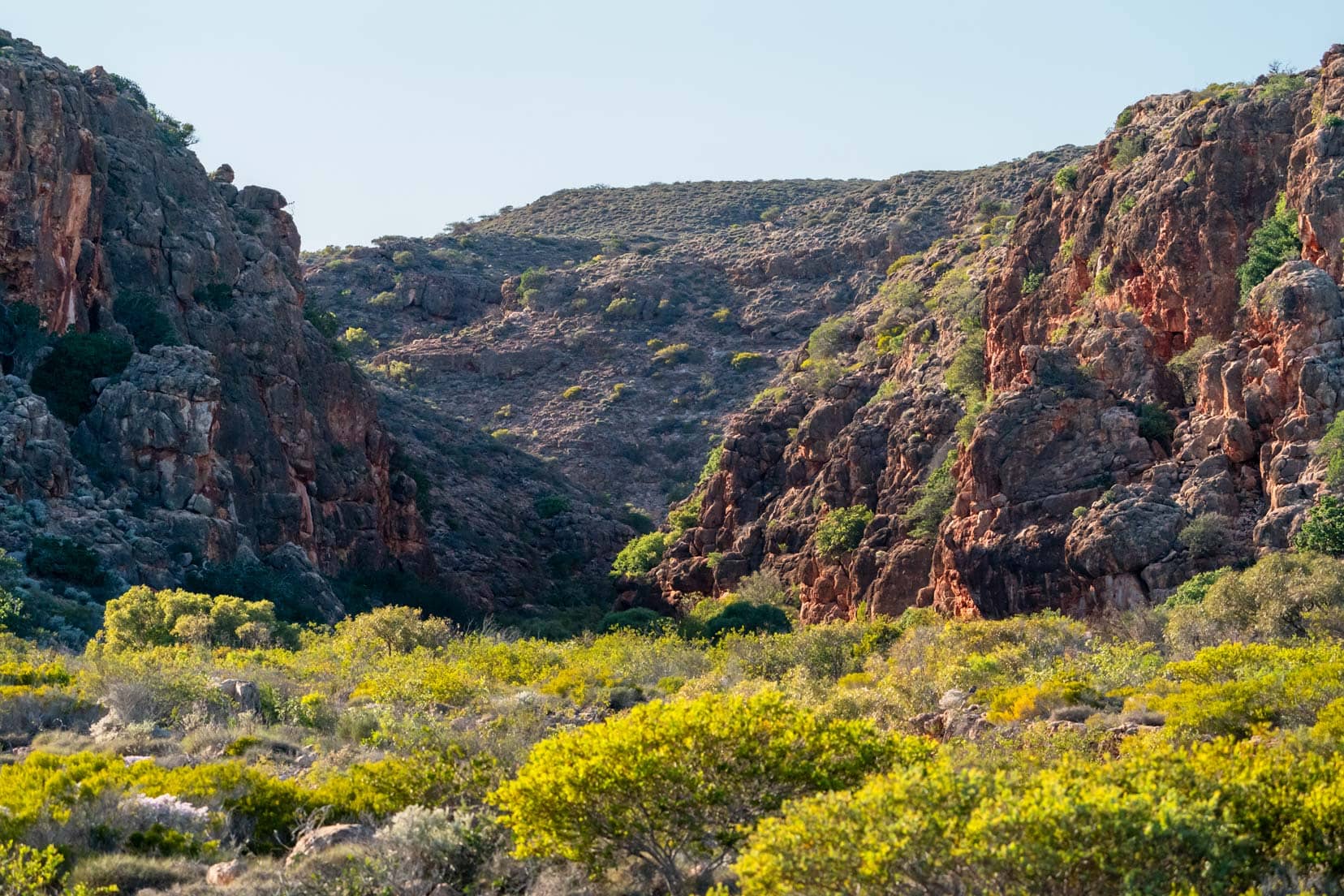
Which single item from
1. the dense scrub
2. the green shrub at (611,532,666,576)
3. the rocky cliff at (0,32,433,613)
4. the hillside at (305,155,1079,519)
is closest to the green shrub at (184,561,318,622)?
the rocky cliff at (0,32,433,613)

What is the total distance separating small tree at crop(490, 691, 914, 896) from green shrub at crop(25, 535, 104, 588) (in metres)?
25.6

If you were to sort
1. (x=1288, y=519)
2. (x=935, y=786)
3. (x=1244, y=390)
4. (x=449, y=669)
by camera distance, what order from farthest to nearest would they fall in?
(x=1244, y=390)
(x=1288, y=519)
(x=449, y=669)
(x=935, y=786)

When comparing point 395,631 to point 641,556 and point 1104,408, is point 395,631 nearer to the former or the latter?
point 1104,408

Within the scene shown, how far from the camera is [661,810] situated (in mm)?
12234

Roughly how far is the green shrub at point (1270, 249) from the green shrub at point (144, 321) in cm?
3024

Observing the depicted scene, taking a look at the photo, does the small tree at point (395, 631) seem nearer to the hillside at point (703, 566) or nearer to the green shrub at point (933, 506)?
the hillside at point (703, 566)

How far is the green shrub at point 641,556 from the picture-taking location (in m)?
53.6

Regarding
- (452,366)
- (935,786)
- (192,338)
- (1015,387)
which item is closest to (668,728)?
(935,786)

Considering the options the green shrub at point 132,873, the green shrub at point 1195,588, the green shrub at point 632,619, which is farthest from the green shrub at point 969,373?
the green shrub at point 132,873

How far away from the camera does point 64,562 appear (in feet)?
116

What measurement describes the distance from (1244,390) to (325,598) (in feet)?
83.2

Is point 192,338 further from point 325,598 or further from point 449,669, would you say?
point 449,669

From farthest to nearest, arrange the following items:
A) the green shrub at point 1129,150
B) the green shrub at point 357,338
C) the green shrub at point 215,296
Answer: the green shrub at point 357,338, the green shrub at point 215,296, the green shrub at point 1129,150

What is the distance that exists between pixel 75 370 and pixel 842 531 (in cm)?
2224
